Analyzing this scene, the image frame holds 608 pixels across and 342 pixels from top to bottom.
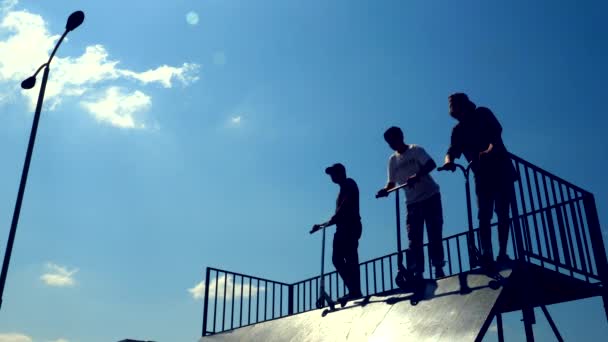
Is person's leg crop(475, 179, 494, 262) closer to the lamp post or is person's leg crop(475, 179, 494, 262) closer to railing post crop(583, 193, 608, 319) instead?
railing post crop(583, 193, 608, 319)

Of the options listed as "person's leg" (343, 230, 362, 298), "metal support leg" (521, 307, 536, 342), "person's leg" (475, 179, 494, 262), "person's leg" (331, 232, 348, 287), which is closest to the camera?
"metal support leg" (521, 307, 536, 342)

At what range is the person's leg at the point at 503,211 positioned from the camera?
18.7 ft

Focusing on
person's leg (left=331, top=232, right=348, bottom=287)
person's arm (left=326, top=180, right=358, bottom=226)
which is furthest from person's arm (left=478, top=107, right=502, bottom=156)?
person's leg (left=331, top=232, right=348, bottom=287)

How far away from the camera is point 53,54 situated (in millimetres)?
8898

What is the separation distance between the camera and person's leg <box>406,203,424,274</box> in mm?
6379

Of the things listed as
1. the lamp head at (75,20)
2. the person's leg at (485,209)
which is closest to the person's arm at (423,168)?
the person's leg at (485,209)

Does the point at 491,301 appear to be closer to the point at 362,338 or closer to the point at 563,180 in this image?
the point at 362,338

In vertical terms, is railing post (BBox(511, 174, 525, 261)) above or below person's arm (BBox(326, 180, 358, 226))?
below

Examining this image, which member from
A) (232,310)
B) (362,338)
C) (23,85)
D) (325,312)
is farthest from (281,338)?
(23,85)

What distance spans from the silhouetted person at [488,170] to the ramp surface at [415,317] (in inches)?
19.1

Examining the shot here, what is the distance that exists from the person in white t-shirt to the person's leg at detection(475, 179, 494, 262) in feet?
1.92

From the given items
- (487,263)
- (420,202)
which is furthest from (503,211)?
(420,202)

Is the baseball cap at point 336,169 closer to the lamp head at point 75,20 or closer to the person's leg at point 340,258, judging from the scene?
the person's leg at point 340,258

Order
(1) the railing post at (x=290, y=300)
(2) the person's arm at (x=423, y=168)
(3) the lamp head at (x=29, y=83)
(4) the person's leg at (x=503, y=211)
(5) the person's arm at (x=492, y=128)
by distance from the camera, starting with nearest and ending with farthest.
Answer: (4) the person's leg at (x=503, y=211) → (5) the person's arm at (x=492, y=128) → (2) the person's arm at (x=423, y=168) → (3) the lamp head at (x=29, y=83) → (1) the railing post at (x=290, y=300)
